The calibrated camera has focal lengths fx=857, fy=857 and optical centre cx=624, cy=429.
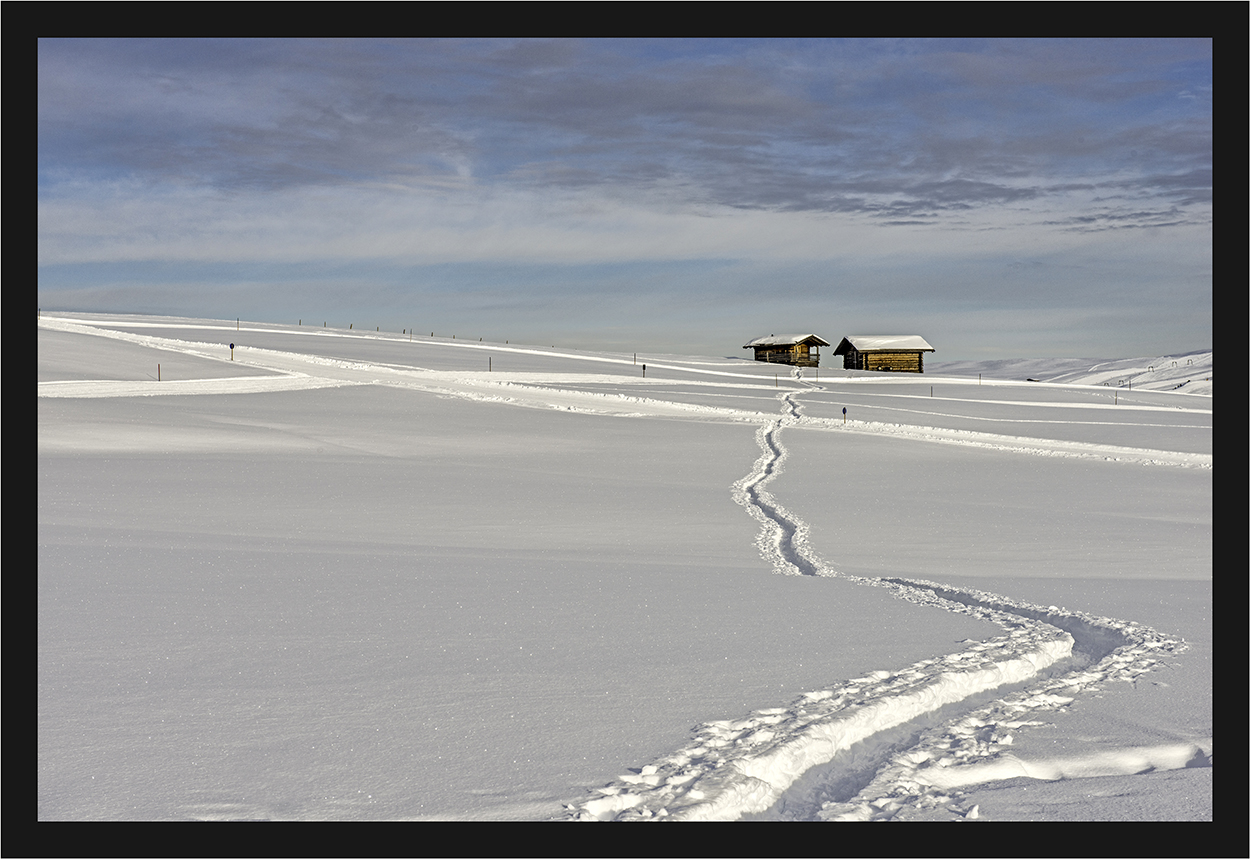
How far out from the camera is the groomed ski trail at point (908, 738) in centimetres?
481

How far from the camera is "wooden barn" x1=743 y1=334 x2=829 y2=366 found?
81.0 meters

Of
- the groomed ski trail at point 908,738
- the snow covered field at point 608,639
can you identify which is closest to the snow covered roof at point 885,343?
the snow covered field at point 608,639

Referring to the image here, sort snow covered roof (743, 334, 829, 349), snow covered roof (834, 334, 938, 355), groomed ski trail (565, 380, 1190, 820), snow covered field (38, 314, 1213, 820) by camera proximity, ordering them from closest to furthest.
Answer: groomed ski trail (565, 380, 1190, 820), snow covered field (38, 314, 1213, 820), snow covered roof (834, 334, 938, 355), snow covered roof (743, 334, 829, 349)

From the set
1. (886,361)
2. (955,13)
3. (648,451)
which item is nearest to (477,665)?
(955,13)

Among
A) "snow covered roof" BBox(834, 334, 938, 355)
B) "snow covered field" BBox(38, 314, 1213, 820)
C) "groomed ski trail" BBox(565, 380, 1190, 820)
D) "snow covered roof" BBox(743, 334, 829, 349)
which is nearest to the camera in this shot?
"groomed ski trail" BBox(565, 380, 1190, 820)

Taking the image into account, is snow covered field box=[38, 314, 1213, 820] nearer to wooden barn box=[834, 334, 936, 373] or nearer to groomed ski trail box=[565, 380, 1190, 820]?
groomed ski trail box=[565, 380, 1190, 820]

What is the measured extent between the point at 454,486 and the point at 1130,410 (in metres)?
38.2

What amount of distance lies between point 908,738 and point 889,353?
76.6m

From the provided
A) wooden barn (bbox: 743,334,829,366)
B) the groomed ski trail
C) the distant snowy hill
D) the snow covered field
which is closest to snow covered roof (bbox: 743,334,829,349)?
wooden barn (bbox: 743,334,829,366)

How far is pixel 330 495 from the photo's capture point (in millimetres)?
16016

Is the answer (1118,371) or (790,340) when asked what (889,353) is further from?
(1118,371)

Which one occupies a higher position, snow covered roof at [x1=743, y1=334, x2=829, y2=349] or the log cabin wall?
snow covered roof at [x1=743, y1=334, x2=829, y2=349]

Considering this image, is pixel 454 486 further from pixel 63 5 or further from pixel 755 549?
pixel 63 5

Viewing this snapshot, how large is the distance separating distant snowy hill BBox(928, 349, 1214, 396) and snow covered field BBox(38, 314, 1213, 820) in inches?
3264
